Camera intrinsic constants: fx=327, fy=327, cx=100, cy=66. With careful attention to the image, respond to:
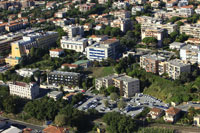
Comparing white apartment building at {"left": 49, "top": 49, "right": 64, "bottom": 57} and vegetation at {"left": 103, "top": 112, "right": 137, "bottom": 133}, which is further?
white apartment building at {"left": 49, "top": 49, "right": 64, "bottom": 57}

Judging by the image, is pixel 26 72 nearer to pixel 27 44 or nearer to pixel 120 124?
pixel 27 44

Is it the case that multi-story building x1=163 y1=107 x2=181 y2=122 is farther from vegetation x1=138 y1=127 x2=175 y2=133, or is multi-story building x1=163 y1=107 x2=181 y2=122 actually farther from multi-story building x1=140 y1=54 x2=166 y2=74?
multi-story building x1=140 y1=54 x2=166 y2=74

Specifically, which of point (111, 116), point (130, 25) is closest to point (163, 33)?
point (130, 25)

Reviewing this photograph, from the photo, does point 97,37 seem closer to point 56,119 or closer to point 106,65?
point 106,65

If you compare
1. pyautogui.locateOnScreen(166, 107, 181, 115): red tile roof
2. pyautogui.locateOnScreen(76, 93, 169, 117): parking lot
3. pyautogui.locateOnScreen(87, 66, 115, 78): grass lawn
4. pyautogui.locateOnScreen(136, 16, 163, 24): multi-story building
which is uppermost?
pyautogui.locateOnScreen(136, 16, 163, 24): multi-story building

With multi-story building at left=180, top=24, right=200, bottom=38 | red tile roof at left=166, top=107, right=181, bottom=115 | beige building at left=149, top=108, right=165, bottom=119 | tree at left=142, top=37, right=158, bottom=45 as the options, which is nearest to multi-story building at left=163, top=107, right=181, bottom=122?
red tile roof at left=166, top=107, right=181, bottom=115

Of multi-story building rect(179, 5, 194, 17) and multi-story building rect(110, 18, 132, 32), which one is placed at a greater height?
multi-story building rect(179, 5, 194, 17)
